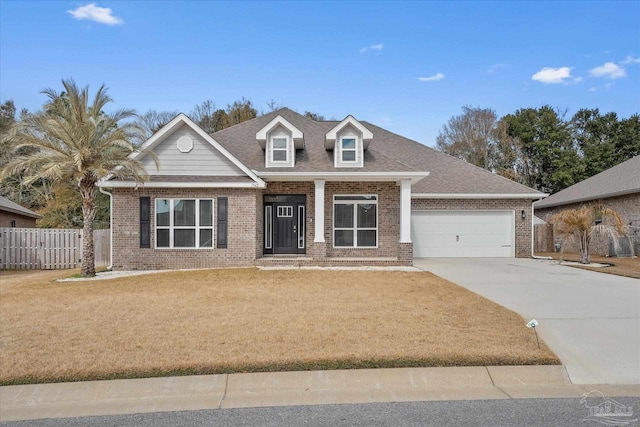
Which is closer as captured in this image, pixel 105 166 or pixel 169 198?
pixel 105 166

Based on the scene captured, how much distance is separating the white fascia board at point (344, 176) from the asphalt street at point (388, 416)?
11.6m

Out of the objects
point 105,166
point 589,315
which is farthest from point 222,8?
point 589,315

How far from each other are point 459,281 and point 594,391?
698 cm

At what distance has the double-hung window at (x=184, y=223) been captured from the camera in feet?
49.0

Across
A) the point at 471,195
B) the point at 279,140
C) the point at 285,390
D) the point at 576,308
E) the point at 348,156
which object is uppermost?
the point at 279,140

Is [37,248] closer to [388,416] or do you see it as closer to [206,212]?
[206,212]

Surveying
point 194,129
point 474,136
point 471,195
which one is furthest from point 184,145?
point 474,136

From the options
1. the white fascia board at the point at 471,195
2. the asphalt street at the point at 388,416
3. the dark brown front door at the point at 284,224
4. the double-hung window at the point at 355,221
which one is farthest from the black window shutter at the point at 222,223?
the asphalt street at the point at 388,416

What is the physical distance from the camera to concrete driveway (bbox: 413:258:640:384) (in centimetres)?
537

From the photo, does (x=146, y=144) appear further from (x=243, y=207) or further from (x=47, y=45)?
(x=47, y=45)

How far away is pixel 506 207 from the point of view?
742 inches

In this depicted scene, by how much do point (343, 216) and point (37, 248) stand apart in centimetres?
1273

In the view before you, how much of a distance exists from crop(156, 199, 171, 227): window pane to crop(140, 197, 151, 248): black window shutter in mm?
299

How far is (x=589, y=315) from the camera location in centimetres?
Answer: 764
